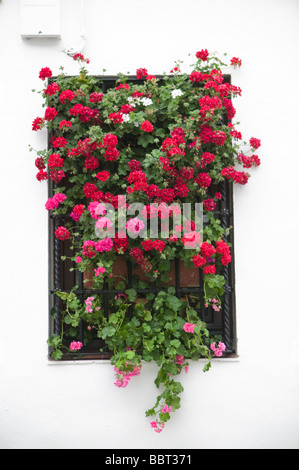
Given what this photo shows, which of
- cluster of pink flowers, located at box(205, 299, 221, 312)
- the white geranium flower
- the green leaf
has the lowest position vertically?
the green leaf

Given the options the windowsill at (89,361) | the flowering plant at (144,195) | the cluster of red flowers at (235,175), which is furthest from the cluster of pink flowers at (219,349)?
the cluster of red flowers at (235,175)

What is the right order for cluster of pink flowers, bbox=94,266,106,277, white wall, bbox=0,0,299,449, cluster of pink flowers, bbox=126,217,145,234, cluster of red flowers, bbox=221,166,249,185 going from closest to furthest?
cluster of pink flowers, bbox=126,217,145,234 < cluster of pink flowers, bbox=94,266,106,277 < cluster of red flowers, bbox=221,166,249,185 < white wall, bbox=0,0,299,449

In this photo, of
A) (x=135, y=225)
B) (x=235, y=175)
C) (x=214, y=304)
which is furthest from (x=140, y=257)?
(x=235, y=175)

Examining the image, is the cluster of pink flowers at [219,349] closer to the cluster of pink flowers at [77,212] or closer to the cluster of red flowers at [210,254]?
the cluster of red flowers at [210,254]

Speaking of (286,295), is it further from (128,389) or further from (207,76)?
(207,76)

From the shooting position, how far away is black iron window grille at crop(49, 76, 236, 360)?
9.53 feet

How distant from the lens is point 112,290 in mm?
2885

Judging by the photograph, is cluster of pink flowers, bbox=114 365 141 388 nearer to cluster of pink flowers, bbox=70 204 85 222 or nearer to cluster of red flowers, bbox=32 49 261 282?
cluster of red flowers, bbox=32 49 261 282

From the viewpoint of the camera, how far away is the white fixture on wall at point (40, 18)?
2.91 m

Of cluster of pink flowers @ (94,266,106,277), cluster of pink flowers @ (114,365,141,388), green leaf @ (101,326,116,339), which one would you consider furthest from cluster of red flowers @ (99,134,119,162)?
cluster of pink flowers @ (114,365,141,388)

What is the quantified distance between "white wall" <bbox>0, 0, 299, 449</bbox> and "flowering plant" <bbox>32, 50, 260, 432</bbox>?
148mm

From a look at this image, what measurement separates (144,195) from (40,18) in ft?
5.03
